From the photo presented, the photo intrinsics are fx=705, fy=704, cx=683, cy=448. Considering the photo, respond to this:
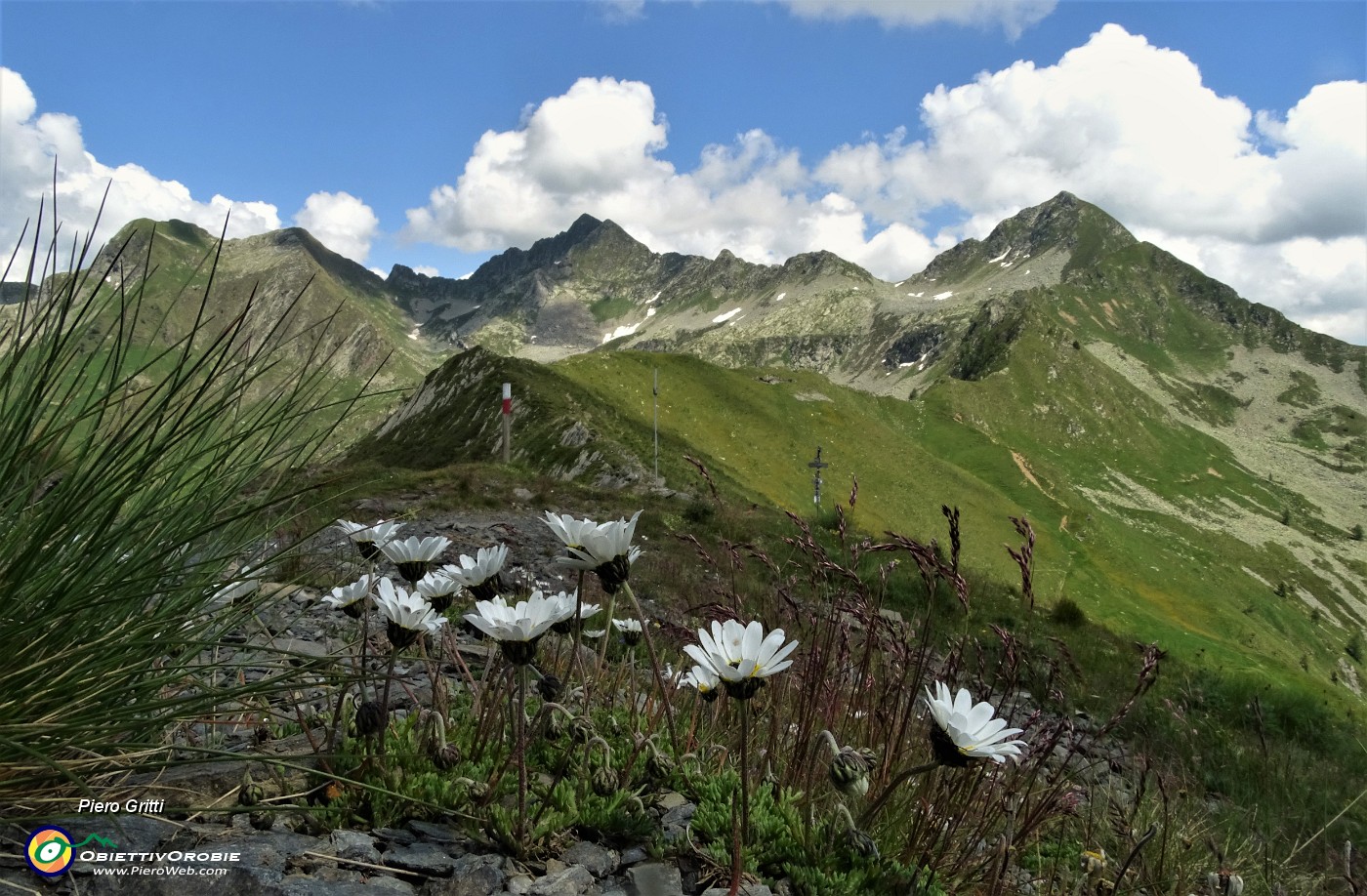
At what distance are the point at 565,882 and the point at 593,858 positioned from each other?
18cm

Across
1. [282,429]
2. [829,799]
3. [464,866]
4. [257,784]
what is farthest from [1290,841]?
[282,429]

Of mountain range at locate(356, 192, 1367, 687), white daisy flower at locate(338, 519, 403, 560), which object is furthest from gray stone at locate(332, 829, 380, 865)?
mountain range at locate(356, 192, 1367, 687)

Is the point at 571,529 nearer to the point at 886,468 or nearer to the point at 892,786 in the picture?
the point at 892,786

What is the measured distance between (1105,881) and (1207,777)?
18.7 ft

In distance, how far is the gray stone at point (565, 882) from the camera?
212 centimetres

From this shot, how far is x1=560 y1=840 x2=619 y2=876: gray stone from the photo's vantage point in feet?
7.57

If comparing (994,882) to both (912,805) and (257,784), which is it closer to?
(912,805)

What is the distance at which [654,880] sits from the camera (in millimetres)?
2270

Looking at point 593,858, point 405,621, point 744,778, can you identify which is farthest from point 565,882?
point 405,621

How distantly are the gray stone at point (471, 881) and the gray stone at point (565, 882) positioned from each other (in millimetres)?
124

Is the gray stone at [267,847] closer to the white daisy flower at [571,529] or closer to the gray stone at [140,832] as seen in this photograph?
the gray stone at [140,832]

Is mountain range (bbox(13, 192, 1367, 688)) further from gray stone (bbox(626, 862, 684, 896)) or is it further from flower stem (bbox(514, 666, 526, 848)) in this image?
gray stone (bbox(626, 862, 684, 896))

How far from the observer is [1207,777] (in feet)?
22.0

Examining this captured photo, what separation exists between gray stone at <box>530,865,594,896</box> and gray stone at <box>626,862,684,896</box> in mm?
137
